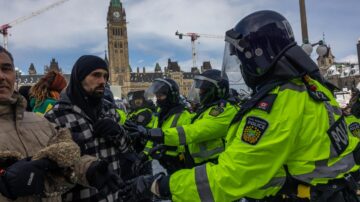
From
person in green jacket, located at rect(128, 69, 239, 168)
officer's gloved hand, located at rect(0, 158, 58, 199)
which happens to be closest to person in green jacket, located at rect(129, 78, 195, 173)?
person in green jacket, located at rect(128, 69, 239, 168)

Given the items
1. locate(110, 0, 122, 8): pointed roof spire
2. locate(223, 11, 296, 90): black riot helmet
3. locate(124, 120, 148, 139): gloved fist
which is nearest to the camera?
locate(223, 11, 296, 90): black riot helmet

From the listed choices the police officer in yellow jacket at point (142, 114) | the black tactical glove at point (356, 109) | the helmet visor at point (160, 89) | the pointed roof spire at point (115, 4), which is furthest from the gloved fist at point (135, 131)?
the pointed roof spire at point (115, 4)

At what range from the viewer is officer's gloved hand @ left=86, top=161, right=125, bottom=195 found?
2451 mm

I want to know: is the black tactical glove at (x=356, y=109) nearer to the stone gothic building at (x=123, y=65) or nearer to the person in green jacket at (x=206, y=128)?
the person in green jacket at (x=206, y=128)

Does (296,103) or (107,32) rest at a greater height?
(107,32)

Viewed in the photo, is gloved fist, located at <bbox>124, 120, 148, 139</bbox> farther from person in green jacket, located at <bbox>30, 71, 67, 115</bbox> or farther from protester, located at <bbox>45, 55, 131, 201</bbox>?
person in green jacket, located at <bbox>30, 71, 67, 115</bbox>

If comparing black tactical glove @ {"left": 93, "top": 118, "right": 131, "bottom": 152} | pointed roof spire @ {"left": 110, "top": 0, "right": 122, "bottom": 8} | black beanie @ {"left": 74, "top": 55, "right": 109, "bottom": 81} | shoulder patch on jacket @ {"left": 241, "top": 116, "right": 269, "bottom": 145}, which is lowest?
black tactical glove @ {"left": 93, "top": 118, "right": 131, "bottom": 152}

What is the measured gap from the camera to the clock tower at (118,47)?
11831 centimetres

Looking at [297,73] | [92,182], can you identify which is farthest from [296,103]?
[92,182]

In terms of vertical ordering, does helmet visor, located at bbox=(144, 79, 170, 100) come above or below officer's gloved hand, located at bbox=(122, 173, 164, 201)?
above

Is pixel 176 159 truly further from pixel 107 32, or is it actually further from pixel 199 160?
pixel 107 32

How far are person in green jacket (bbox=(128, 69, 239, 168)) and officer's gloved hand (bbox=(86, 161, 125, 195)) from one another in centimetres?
128

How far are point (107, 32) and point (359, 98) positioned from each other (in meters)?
124

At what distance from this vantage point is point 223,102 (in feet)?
15.9
